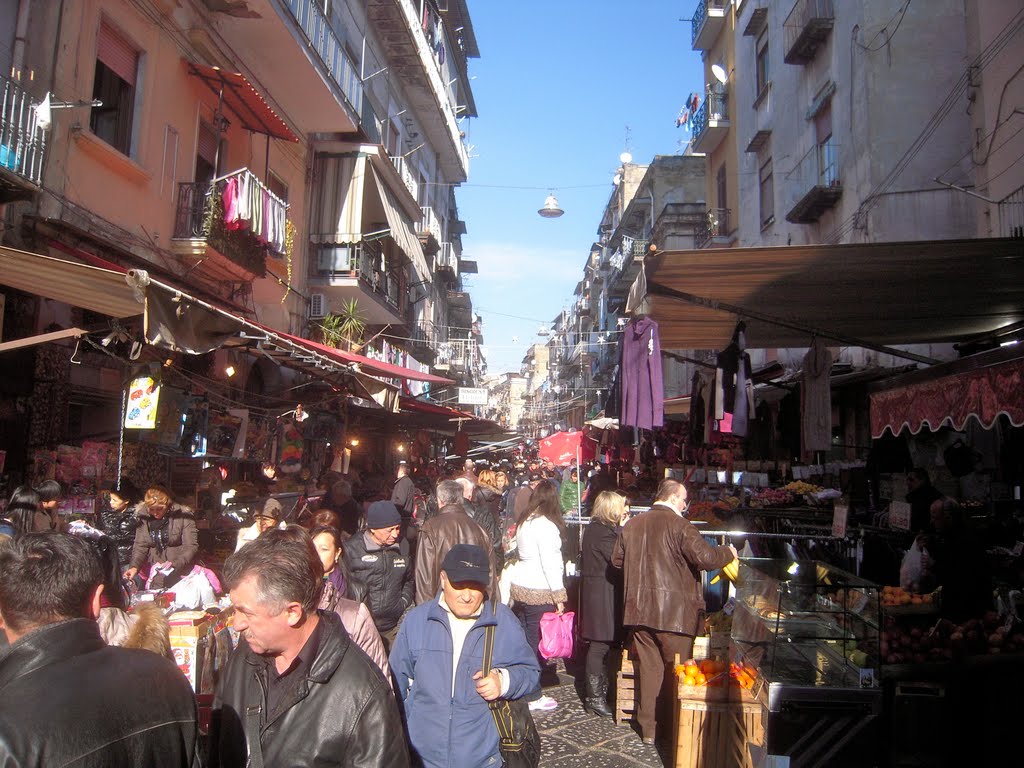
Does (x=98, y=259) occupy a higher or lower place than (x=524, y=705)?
higher

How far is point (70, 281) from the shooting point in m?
5.81

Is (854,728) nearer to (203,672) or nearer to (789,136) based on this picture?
(203,672)

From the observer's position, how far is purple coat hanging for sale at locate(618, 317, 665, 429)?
686cm

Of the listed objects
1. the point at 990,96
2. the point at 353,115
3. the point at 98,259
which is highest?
the point at 353,115

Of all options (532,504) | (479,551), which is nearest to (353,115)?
(532,504)

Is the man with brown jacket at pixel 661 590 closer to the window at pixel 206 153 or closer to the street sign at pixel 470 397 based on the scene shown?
the window at pixel 206 153

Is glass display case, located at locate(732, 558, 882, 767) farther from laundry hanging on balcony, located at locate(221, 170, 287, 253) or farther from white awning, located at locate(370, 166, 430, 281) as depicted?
white awning, located at locate(370, 166, 430, 281)

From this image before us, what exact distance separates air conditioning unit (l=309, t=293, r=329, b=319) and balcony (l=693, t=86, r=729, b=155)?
1246 cm

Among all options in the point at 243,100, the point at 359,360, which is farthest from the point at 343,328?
the point at 359,360

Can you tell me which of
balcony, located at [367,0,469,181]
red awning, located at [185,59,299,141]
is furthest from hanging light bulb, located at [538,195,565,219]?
red awning, located at [185,59,299,141]

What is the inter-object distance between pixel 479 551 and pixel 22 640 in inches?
68.7

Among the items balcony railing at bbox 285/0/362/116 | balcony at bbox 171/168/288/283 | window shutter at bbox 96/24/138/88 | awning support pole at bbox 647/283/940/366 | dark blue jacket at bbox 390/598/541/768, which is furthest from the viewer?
balcony railing at bbox 285/0/362/116

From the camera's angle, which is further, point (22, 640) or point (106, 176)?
point (106, 176)

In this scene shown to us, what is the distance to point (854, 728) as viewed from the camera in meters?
4.24
